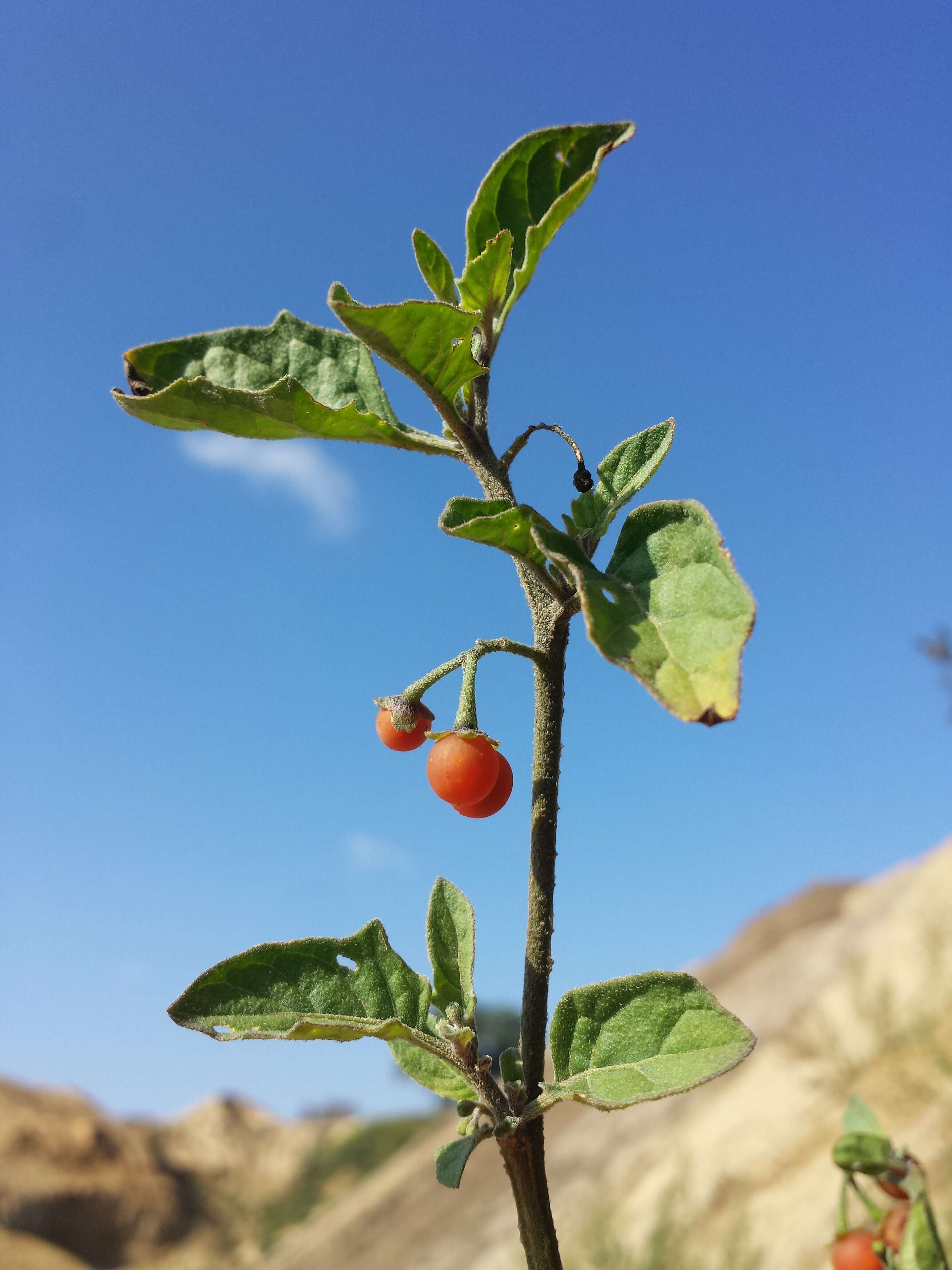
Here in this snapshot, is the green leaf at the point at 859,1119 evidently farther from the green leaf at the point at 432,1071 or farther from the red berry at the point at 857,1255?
the green leaf at the point at 432,1071

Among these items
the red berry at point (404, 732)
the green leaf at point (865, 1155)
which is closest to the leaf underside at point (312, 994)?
the red berry at point (404, 732)

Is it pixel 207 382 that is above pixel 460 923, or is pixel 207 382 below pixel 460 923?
above

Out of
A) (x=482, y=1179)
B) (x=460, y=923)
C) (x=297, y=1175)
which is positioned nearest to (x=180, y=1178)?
(x=297, y=1175)

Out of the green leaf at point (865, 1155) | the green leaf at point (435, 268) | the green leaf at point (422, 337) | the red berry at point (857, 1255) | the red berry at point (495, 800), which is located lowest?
the red berry at point (857, 1255)

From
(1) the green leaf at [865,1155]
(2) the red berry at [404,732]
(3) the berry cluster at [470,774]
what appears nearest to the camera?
(3) the berry cluster at [470,774]

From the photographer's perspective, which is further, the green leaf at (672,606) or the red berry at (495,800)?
the red berry at (495,800)

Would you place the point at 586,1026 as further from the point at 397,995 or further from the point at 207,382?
the point at 207,382

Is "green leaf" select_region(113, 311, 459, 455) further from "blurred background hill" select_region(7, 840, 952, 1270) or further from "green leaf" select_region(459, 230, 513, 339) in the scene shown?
"blurred background hill" select_region(7, 840, 952, 1270)

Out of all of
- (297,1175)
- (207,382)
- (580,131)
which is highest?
(297,1175)
